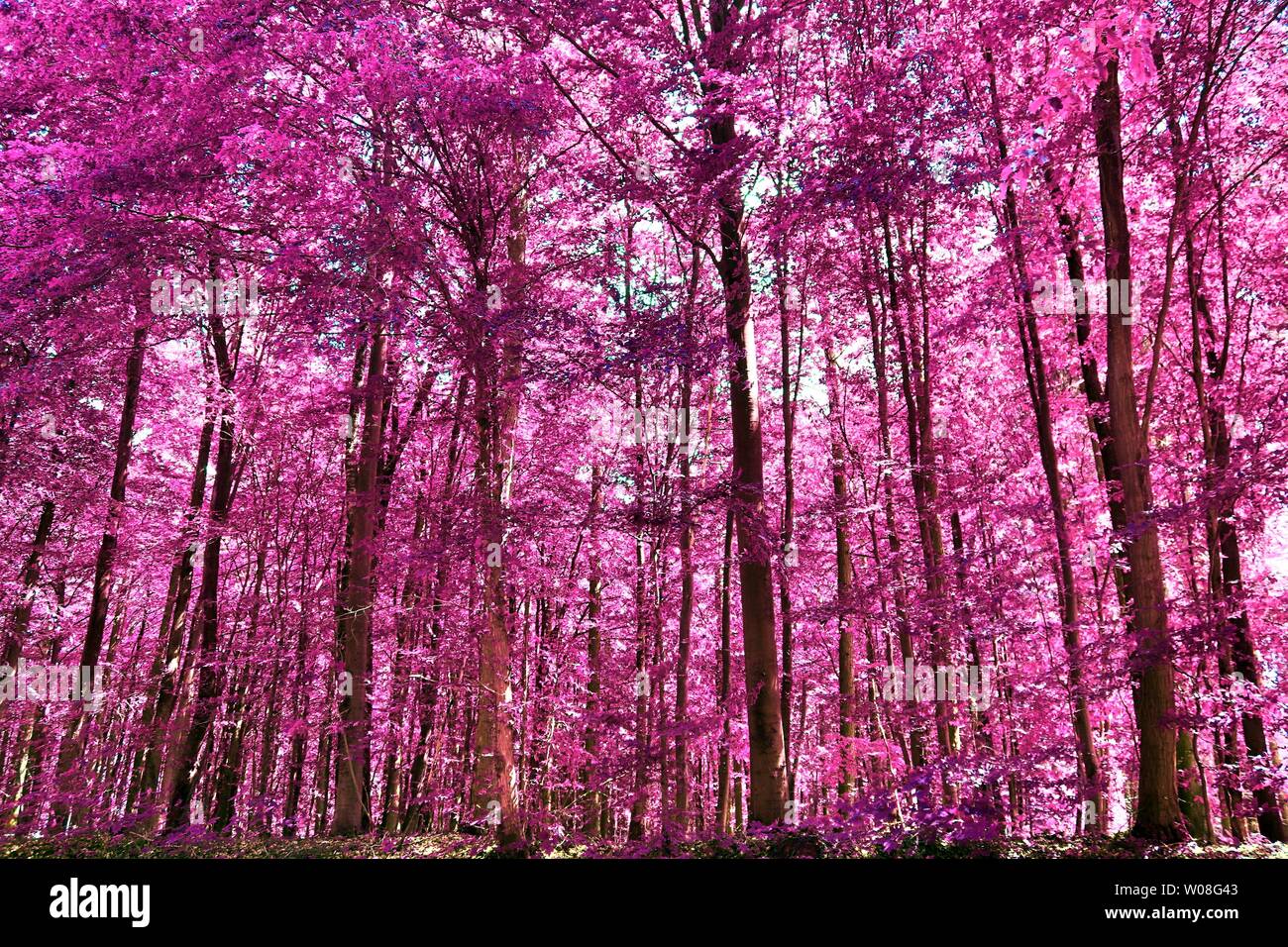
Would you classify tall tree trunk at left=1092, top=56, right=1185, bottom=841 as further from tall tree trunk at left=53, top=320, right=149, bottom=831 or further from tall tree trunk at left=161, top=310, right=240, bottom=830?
tall tree trunk at left=53, top=320, right=149, bottom=831

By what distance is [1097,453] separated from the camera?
10523 millimetres

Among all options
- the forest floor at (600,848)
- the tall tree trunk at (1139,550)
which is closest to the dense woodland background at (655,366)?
the tall tree trunk at (1139,550)

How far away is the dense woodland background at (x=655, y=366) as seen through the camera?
625 centimetres

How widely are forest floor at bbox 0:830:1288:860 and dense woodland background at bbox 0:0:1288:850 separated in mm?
168

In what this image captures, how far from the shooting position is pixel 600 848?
685cm

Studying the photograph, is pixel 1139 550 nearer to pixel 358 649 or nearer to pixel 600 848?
pixel 600 848

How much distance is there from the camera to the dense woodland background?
6254 mm

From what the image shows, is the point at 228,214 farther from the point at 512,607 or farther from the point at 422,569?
the point at 512,607

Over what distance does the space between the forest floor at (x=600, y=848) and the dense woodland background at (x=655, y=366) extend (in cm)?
17

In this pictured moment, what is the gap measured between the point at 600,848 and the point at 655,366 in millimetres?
4295

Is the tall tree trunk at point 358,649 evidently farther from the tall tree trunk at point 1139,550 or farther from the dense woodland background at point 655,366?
the tall tree trunk at point 1139,550

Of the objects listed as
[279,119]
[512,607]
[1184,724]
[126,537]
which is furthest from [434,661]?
[1184,724]

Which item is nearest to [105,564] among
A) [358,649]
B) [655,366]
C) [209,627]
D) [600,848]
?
[209,627]
